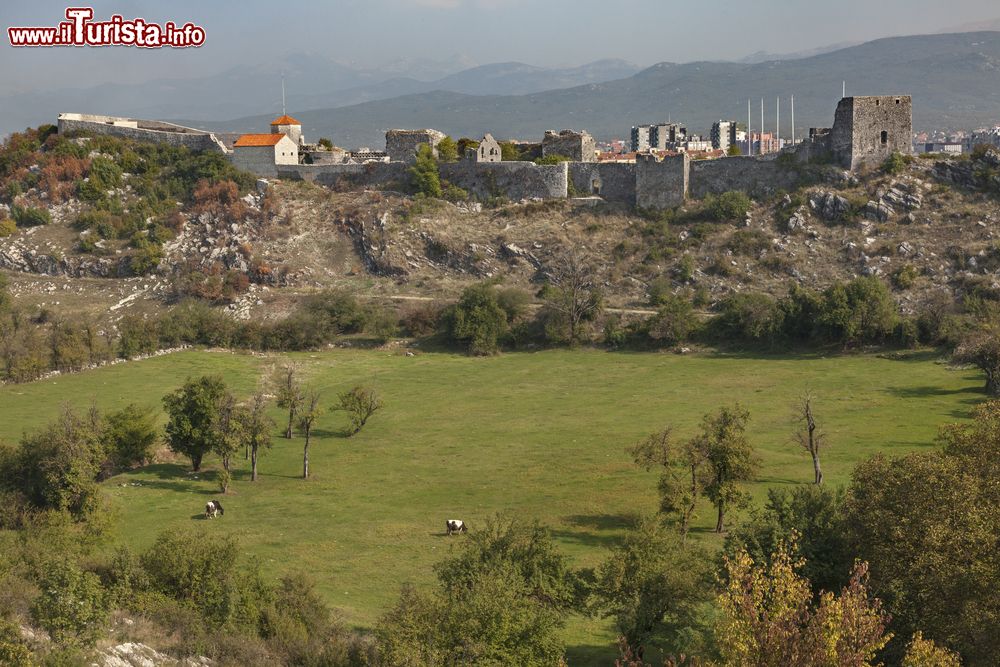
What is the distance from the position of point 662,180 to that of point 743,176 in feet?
15.7

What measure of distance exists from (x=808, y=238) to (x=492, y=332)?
1849cm

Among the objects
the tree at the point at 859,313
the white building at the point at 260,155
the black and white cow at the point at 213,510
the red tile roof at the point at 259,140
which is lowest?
the black and white cow at the point at 213,510

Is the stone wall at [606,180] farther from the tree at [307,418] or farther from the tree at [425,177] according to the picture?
the tree at [307,418]

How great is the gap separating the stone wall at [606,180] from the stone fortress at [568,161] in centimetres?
6

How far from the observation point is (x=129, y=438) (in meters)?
36.4

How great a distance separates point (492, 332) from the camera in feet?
180

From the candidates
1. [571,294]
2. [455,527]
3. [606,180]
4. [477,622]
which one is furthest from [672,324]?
[477,622]

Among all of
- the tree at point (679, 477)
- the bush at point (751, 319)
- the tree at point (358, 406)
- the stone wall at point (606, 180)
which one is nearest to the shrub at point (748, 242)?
the bush at point (751, 319)

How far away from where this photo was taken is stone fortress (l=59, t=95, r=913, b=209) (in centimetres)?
6150

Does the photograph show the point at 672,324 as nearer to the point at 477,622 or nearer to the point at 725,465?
the point at 725,465

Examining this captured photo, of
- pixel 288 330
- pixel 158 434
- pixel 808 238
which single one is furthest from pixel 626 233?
pixel 158 434

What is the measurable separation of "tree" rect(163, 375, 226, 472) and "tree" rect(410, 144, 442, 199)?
3404 cm

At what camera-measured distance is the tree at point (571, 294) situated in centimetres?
5556

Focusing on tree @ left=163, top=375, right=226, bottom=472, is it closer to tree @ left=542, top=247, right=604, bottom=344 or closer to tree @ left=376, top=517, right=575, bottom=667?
tree @ left=376, top=517, right=575, bottom=667
